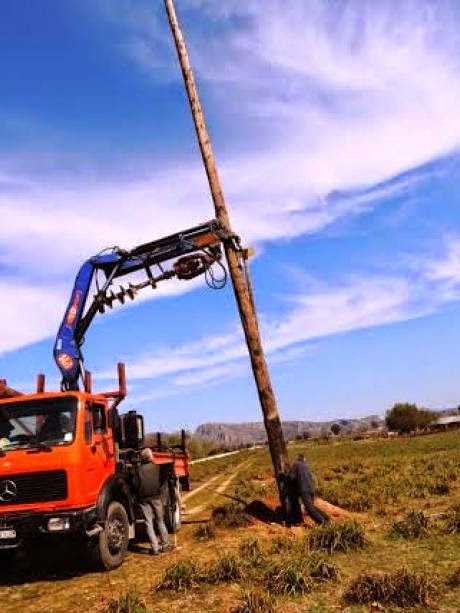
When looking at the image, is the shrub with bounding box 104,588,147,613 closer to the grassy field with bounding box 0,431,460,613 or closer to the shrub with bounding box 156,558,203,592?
the grassy field with bounding box 0,431,460,613

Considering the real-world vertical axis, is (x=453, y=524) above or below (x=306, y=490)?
below

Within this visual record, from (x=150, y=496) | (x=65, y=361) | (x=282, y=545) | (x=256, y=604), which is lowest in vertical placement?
(x=256, y=604)

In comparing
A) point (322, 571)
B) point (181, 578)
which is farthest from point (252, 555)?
point (322, 571)

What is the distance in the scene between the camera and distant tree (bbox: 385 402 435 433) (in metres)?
105

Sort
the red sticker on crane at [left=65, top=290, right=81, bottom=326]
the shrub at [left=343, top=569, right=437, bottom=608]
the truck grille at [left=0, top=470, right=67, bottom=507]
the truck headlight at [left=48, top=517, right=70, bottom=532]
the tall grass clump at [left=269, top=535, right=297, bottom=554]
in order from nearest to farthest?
the shrub at [left=343, top=569, right=437, bottom=608] → the truck headlight at [left=48, top=517, right=70, bottom=532] → the truck grille at [left=0, top=470, right=67, bottom=507] → the tall grass clump at [left=269, top=535, right=297, bottom=554] → the red sticker on crane at [left=65, top=290, right=81, bottom=326]

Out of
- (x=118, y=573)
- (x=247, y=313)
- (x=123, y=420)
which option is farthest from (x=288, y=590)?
(x=247, y=313)

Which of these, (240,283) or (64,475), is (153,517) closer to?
(64,475)

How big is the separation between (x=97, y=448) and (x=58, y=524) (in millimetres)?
1500

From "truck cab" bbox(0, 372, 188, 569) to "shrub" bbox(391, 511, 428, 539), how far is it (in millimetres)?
4597

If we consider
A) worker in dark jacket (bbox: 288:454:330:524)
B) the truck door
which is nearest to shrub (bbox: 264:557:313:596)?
the truck door

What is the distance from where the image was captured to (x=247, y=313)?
15.1 meters

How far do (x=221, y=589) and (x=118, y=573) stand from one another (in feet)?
9.20

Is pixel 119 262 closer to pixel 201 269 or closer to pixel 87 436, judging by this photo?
pixel 201 269

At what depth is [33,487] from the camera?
10.5 m
